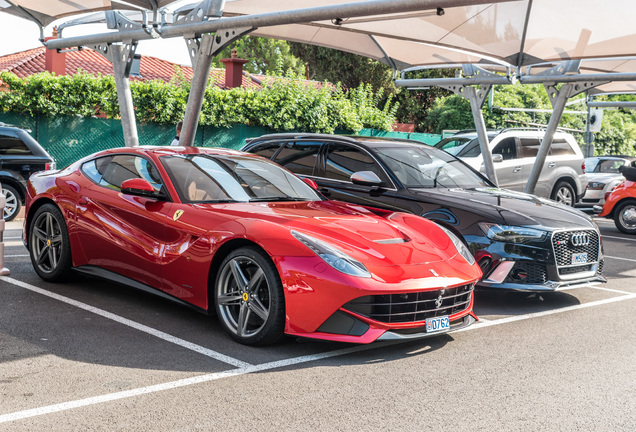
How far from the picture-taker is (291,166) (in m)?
9.02

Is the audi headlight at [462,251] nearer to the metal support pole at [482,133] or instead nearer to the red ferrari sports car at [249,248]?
the red ferrari sports car at [249,248]

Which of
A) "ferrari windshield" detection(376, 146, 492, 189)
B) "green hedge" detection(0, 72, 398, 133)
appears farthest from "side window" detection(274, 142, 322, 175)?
"green hedge" detection(0, 72, 398, 133)

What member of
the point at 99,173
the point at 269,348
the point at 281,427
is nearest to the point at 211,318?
the point at 269,348

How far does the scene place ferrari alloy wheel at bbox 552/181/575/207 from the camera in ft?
56.7

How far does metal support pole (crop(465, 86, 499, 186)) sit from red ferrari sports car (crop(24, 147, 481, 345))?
861cm

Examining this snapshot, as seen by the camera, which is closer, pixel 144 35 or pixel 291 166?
pixel 291 166

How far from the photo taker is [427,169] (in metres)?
8.44

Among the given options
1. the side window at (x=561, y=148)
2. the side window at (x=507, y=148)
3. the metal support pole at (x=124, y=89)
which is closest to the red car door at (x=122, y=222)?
the metal support pole at (x=124, y=89)

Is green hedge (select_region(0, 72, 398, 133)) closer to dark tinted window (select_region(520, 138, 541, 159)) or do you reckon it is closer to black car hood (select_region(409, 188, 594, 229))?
dark tinted window (select_region(520, 138, 541, 159))

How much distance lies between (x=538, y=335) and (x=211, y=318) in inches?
108

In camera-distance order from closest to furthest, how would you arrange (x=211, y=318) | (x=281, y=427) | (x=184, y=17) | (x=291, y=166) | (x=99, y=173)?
1. (x=281, y=427)
2. (x=211, y=318)
3. (x=99, y=173)
4. (x=291, y=166)
5. (x=184, y=17)

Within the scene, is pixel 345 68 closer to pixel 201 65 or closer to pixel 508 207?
pixel 201 65

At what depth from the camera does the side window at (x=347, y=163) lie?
27.0 feet

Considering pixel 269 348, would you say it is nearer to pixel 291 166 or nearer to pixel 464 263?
pixel 464 263
